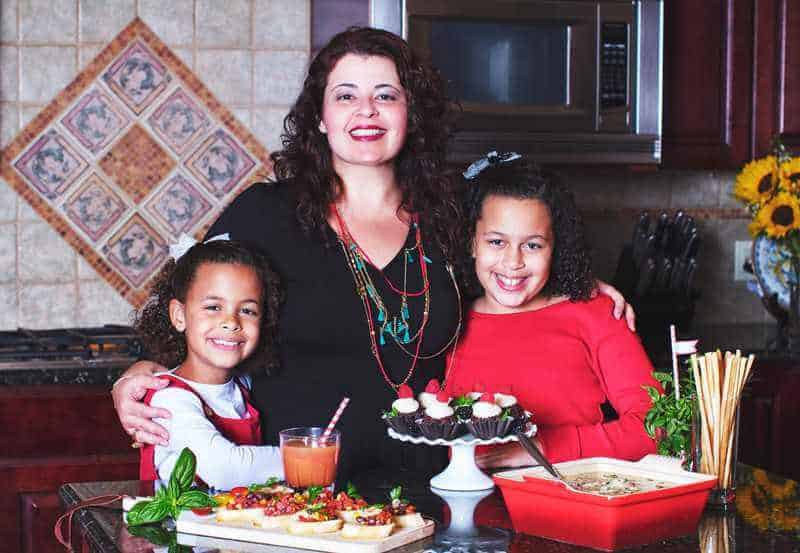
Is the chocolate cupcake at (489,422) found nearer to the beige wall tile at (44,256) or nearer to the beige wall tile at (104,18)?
the beige wall tile at (44,256)

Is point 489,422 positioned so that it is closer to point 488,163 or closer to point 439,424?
point 439,424

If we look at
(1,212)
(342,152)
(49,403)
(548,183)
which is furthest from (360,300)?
(1,212)

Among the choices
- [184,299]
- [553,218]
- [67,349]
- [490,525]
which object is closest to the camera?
[490,525]

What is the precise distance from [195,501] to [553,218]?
3.20 feet

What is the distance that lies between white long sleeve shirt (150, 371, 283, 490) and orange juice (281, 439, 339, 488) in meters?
0.20

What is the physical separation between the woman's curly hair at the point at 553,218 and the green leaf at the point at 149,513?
35.2 inches

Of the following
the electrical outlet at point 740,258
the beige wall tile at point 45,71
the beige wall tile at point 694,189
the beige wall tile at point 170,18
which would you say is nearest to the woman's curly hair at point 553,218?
the beige wall tile at point 170,18

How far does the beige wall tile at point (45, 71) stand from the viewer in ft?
10.0

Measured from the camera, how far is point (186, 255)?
6.43ft

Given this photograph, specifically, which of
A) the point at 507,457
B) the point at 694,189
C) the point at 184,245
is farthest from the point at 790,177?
the point at 184,245

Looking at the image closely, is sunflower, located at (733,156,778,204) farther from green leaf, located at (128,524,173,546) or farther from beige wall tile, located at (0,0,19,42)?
green leaf, located at (128,524,173,546)

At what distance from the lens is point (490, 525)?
138 cm

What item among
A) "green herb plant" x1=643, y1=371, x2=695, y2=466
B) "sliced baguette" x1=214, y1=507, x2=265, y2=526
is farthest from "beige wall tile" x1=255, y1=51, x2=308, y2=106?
"sliced baguette" x1=214, y1=507, x2=265, y2=526

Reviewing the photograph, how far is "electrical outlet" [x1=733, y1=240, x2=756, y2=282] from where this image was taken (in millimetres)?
3742
